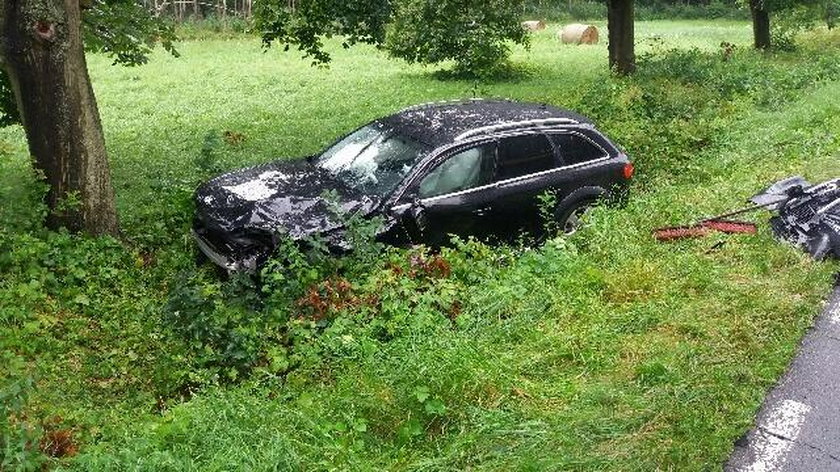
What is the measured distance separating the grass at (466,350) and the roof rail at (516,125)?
1107 millimetres

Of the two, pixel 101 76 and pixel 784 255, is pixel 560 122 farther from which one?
pixel 101 76

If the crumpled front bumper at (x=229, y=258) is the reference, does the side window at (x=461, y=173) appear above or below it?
above

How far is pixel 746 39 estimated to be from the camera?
30.4 m

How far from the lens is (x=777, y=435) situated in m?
Answer: 4.29

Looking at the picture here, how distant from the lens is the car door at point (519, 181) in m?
7.43

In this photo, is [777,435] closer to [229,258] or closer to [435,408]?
[435,408]

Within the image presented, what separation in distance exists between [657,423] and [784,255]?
9.80ft

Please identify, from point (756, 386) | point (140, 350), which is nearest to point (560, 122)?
point (756, 386)

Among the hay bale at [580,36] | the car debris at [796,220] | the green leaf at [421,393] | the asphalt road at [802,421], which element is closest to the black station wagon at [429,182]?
the car debris at [796,220]

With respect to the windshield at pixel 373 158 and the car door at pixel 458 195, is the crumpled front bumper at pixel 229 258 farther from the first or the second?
the car door at pixel 458 195

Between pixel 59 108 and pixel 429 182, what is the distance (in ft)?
11.6

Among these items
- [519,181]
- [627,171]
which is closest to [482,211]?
[519,181]

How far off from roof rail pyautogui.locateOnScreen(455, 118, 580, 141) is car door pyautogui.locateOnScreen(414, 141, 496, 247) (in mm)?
138

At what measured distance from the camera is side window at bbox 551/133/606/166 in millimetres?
7918
